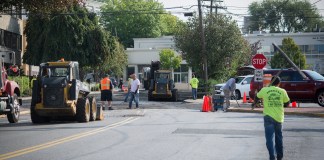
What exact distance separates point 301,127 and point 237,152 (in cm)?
738

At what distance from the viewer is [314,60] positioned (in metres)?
92.9

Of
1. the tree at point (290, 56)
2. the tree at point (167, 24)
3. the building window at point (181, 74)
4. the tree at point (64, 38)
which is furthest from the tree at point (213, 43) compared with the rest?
the tree at point (167, 24)

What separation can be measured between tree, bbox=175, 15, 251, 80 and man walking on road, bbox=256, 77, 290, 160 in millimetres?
40263

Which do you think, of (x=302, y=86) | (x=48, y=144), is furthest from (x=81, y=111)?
(x=302, y=86)

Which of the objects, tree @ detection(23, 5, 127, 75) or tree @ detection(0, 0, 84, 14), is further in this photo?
tree @ detection(23, 5, 127, 75)

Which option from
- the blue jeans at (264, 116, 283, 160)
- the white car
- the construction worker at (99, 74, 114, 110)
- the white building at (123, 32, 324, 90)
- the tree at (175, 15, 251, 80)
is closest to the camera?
the blue jeans at (264, 116, 283, 160)

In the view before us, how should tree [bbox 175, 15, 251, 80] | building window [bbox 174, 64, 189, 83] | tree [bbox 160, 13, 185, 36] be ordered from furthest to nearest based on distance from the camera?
tree [bbox 160, 13, 185, 36]
building window [bbox 174, 64, 189, 83]
tree [bbox 175, 15, 251, 80]

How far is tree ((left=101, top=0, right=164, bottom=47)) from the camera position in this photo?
11562 cm

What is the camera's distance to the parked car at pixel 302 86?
107 feet

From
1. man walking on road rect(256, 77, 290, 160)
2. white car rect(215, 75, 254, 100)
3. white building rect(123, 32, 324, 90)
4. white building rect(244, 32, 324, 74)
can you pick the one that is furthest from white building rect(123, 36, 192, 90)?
man walking on road rect(256, 77, 290, 160)

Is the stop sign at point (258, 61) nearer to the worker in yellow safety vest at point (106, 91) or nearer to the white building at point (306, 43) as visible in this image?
the worker in yellow safety vest at point (106, 91)

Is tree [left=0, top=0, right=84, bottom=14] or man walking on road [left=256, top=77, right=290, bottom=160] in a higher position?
tree [left=0, top=0, right=84, bottom=14]

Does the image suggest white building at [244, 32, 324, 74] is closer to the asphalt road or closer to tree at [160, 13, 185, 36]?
tree at [160, 13, 185, 36]

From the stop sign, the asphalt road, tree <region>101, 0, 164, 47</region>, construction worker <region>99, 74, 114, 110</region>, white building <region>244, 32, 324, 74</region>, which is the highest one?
tree <region>101, 0, 164, 47</region>
